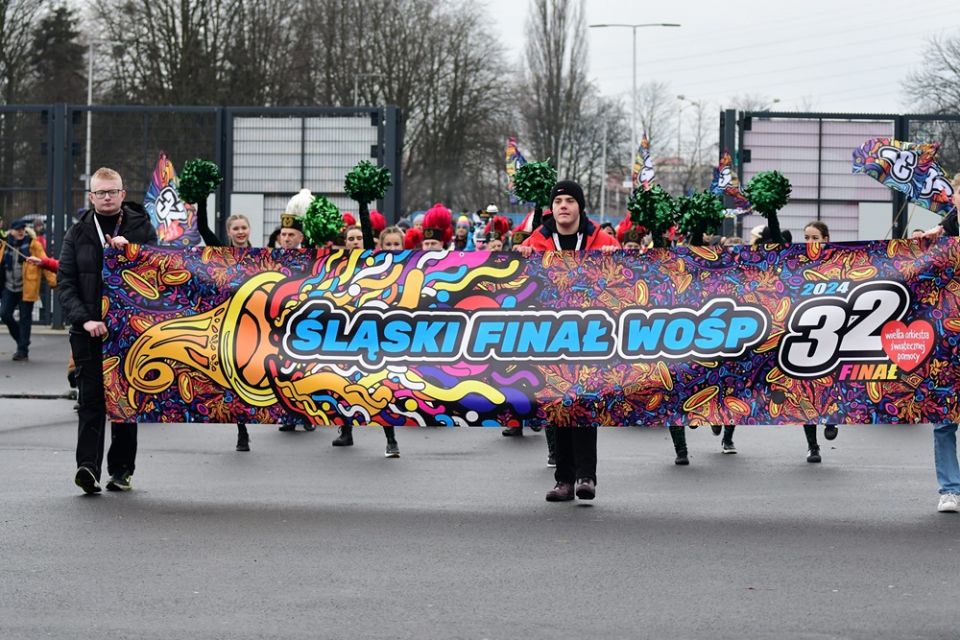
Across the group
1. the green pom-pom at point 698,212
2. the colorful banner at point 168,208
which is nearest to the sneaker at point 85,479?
the green pom-pom at point 698,212

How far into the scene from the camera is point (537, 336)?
33.5 feet

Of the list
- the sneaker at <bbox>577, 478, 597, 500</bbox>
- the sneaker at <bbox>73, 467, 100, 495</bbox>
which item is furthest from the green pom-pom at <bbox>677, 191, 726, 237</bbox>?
the sneaker at <bbox>73, 467, 100, 495</bbox>

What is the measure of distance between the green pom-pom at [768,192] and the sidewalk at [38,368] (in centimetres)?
968

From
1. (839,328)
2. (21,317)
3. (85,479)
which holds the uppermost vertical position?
(839,328)

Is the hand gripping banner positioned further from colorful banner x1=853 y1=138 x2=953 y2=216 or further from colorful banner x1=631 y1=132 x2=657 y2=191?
colorful banner x1=631 y1=132 x2=657 y2=191

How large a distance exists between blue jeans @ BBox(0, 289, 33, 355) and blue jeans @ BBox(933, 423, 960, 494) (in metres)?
14.9

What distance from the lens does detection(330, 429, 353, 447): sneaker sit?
1378 centimetres

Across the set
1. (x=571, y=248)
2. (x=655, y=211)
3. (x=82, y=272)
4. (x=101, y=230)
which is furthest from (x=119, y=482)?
(x=655, y=211)

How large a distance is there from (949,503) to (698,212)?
230 cm

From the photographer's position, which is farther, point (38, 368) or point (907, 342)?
point (38, 368)

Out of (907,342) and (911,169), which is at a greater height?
(911,169)

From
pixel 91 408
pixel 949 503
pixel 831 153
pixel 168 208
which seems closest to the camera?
pixel 949 503

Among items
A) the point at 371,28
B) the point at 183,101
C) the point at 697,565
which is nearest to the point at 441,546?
the point at 697,565

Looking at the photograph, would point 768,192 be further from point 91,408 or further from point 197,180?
point 91,408
